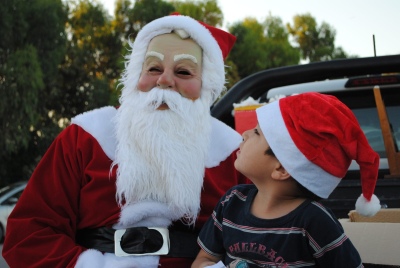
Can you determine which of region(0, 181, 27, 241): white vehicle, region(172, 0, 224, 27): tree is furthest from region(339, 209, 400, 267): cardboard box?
region(172, 0, 224, 27): tree

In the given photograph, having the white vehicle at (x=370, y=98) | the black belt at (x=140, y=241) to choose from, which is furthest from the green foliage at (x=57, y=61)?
the black belt at (x=140, y=241)

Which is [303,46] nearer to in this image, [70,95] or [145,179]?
[70,95]

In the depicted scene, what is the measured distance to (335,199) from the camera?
9.96ft

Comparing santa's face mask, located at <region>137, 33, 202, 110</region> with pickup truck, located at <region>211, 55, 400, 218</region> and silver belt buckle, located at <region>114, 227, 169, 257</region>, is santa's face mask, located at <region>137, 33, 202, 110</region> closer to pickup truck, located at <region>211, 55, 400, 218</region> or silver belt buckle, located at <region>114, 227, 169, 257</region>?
silver belt buckle, located at <region>114, 227, 169, 257</region>

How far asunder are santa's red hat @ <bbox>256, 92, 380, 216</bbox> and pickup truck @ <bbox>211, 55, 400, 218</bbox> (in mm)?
1065

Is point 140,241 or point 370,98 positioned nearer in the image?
point 140,241

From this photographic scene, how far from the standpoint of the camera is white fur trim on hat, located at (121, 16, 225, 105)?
297 cm

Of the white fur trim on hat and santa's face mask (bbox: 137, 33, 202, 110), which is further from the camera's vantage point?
the white fur trim on hat

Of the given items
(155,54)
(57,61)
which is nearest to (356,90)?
(155,54)

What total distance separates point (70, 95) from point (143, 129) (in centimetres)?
2248

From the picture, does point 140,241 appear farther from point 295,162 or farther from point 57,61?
point 57,61

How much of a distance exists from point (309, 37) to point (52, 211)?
63442 millimetres

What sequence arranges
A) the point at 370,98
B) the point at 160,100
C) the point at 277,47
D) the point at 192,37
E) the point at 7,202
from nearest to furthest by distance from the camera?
the point at 160,100 < the point at 192,37 < the point at 370,98 < the point at 7,202 < the point at 277,47

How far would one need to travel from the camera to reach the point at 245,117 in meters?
3.46
